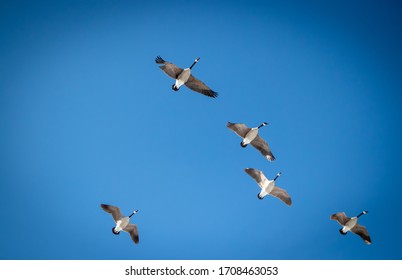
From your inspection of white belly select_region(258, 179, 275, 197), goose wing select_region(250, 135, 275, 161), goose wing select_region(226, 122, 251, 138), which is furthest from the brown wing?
goose wing select_region(226, 122, 251, 138)

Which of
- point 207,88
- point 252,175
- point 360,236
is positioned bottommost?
point 360,236

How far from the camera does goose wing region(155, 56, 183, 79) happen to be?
17062 millimetres

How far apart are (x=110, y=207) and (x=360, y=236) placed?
8540 mm

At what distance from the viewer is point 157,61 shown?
17.1 meters

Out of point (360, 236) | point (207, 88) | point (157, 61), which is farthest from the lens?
point (360, 236)

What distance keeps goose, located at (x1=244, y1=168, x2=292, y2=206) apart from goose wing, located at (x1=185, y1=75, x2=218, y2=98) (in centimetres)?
283

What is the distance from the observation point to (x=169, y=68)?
17.4 metres

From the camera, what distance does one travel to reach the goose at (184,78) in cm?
1734

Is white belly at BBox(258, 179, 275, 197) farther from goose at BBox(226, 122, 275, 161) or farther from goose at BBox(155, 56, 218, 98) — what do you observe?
goose at BBox(155, 56, 218, 98)

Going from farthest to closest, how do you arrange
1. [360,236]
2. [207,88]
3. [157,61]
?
1. [360,236]
2. [207,88]
3. [157,61]
